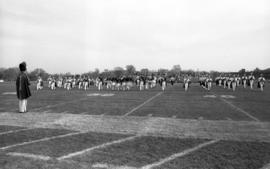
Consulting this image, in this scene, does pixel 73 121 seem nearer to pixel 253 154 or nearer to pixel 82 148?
pixel 82 148

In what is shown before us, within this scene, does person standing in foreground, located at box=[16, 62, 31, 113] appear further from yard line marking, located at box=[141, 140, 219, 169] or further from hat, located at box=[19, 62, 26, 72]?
yard line marking, located at box=[141, 140, 219, 169]

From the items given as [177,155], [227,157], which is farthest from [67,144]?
[227,157]

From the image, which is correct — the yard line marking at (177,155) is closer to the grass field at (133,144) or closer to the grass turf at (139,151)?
the grass field at (133,144)

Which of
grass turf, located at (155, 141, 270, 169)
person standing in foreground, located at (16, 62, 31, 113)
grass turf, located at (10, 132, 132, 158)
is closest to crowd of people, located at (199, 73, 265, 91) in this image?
person standing in foreground, located at (16, 62, 31, 113)

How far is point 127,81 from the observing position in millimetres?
33406

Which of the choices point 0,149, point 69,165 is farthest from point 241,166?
point 0,149

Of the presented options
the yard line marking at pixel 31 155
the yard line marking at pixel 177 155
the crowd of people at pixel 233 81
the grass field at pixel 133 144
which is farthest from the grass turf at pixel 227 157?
the crowd of people at pixel 233 81

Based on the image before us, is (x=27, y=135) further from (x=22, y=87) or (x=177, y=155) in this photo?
(x=22, y=87)

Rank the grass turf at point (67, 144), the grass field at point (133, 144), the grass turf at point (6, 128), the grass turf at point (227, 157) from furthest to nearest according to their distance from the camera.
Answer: the grass turf at point (6, 128) → the grass turf at point (67, 144) → the grass field at point (133, 144) → the grass turf at point (227, 157)

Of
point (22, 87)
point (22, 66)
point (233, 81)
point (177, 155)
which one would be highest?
point (22, 66)

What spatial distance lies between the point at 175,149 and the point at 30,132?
4.21 meters

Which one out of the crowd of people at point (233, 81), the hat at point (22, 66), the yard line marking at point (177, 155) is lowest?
the yard line marking at point (177, 155)

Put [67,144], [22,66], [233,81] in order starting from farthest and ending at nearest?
1. [233,81]
2. [22,66]
3. [67,144]

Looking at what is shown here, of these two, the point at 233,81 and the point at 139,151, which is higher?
the point at 233,81
